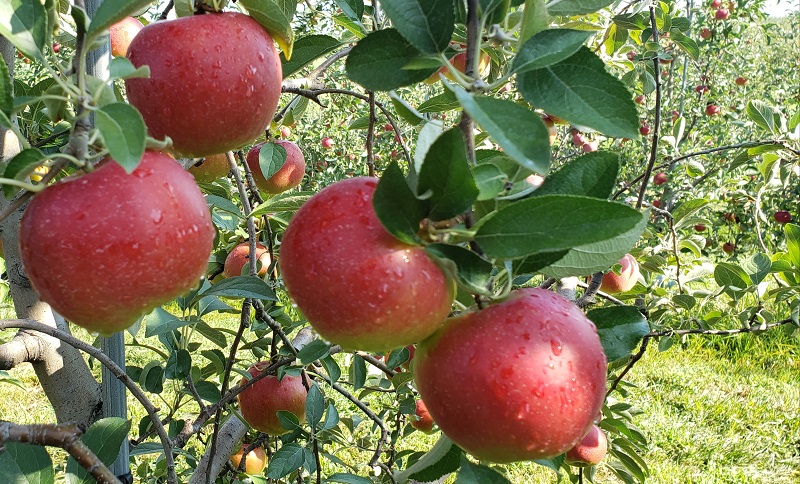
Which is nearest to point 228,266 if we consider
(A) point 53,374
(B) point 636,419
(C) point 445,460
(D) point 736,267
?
(A) point 53,374

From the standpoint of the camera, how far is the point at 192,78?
466 mm

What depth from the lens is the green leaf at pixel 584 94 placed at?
40 centimetres

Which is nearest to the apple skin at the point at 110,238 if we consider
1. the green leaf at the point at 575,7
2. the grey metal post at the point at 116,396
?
the green leaf at the point at 575,7

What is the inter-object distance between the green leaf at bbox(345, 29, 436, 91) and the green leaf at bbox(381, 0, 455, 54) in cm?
3

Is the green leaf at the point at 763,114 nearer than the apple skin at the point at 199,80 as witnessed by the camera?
No

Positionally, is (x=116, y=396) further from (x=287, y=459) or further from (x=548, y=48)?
(x=548, y=48)

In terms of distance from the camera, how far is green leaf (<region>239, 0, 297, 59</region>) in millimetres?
500

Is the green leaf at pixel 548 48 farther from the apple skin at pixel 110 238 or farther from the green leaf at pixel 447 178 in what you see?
the apple skin at pixel 110 238

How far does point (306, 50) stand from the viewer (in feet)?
2.18

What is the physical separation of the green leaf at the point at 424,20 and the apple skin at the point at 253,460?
131 cm

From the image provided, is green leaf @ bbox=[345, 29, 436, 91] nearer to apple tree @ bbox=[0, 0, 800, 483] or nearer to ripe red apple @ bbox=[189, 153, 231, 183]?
apple tree @ bbox=[0, 0, 800, 483]

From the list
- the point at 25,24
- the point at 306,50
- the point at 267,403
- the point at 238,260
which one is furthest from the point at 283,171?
the point at 25,24

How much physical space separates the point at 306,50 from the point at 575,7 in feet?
0.85

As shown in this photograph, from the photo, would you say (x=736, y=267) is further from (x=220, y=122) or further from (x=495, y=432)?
(x=220, y=122)
